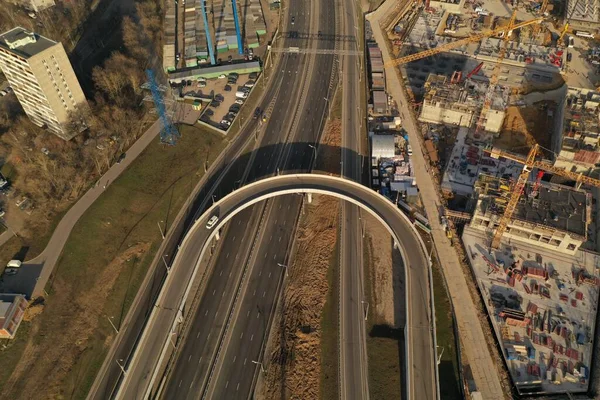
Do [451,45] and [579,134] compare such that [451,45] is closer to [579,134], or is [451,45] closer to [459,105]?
[459,105]

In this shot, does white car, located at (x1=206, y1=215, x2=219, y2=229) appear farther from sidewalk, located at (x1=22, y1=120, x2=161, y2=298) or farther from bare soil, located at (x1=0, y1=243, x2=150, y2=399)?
sidewalk, located at (x1=22, y1=120, x2=161, y2=298)

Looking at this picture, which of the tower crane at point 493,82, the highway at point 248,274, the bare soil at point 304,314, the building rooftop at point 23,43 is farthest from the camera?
the tower crane at point 493,82

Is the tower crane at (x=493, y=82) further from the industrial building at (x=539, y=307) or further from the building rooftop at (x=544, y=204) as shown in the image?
the industrial building at (x=539, y=307)

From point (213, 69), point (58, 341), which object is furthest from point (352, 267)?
point (213, 69)

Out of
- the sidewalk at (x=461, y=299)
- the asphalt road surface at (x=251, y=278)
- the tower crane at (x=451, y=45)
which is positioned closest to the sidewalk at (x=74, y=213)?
the asphalt road surface at (x=251, y=278)

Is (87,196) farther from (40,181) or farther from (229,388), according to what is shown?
(229,388)

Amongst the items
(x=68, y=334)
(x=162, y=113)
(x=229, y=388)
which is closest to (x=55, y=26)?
(x=162, y=113)

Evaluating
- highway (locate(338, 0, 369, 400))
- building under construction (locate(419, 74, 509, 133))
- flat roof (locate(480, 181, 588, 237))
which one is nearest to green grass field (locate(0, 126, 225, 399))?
highway (locate(338, 0, 369, 400))
